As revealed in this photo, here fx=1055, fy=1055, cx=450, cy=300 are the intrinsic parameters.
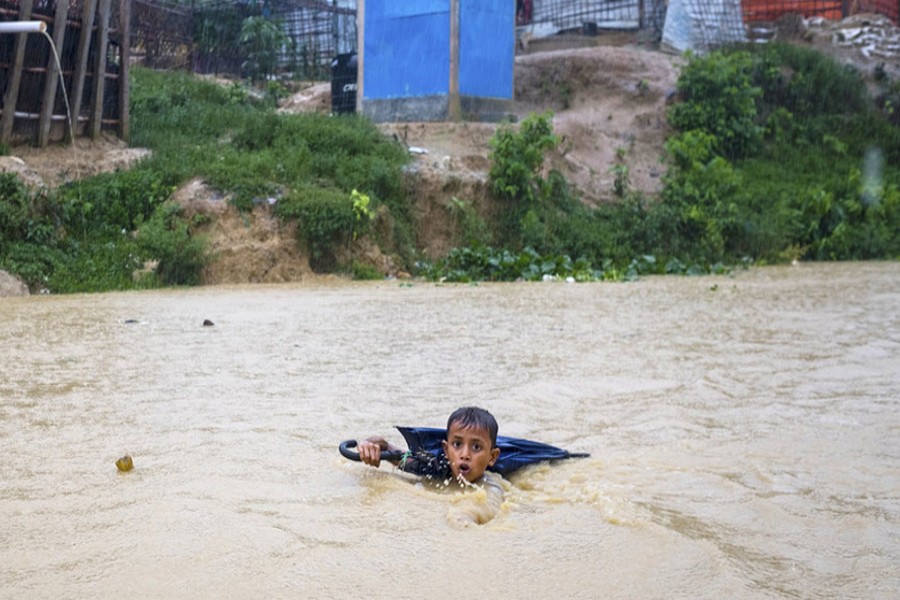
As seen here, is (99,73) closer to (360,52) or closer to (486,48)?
(360,52)

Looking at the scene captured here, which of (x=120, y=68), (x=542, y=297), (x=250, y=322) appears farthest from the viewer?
(x=120, y=68)

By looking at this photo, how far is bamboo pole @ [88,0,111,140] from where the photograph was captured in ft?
46.7

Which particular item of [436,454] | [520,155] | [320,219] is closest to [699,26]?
[520,155]

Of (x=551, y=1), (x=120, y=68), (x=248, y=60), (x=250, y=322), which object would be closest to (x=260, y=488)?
(x=250, y=322)

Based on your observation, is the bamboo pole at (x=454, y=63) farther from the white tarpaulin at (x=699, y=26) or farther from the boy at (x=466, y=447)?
the boy at (x=466, y=447)

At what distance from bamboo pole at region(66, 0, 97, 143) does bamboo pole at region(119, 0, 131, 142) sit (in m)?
0.61

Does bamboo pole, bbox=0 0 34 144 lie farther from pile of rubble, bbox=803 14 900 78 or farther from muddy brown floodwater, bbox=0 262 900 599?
pile of rubble, bbox=803 14 900 78

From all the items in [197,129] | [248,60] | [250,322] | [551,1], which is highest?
[551,1]

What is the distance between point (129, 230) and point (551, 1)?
13.5m

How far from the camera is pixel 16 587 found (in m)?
2.88

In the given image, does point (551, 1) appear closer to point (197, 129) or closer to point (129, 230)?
point (197, 129)

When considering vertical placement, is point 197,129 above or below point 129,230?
above

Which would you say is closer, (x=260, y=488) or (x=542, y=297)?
(x=260, y=488)

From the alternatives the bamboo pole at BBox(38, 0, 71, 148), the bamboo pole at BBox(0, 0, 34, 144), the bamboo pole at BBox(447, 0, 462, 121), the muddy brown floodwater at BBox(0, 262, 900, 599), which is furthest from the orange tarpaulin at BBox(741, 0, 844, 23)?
the muddy brown floodwater at BBox(0, 262, 900, 599)
